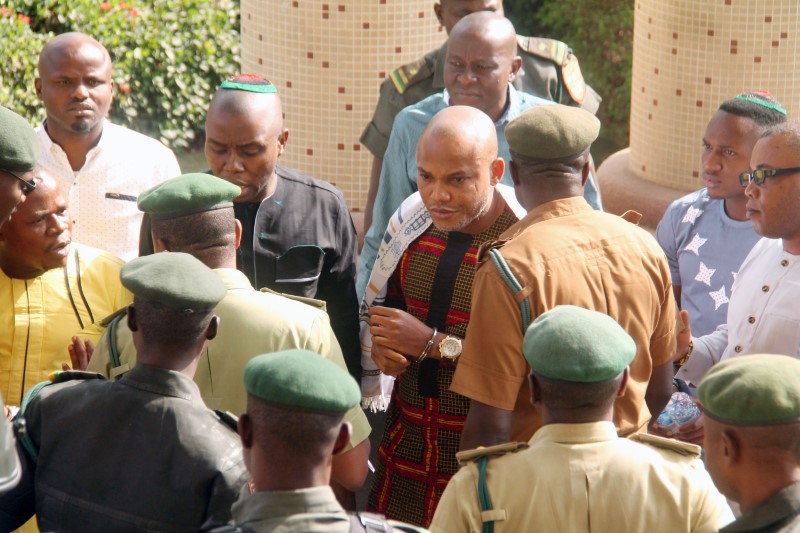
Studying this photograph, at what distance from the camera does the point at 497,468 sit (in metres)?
3.00

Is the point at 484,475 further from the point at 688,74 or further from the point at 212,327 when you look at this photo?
the point at 688,74

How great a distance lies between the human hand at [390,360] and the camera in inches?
161

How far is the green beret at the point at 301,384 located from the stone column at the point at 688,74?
16.5 ft

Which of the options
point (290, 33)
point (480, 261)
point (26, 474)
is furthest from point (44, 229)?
point (290, 33)

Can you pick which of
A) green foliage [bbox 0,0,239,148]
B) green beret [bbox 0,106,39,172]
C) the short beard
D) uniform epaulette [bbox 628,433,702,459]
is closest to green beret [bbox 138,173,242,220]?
green beret [bbox 0,106,39,172]

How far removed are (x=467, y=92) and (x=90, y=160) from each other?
1766 millimetres

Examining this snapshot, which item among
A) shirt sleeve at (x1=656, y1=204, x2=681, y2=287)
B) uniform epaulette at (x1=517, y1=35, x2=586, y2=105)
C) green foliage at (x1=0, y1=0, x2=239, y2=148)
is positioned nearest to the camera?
shirt sleeve at (x1=656, y1=204, x2=681, y2=287)

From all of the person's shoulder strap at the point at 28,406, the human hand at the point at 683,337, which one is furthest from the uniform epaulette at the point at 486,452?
the human hand at the point at 683,337

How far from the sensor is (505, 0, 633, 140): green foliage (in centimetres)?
1114

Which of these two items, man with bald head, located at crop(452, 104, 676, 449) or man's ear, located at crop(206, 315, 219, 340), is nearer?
man's ear, located at crop(206, 315, 219, 340)

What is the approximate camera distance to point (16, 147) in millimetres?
3830

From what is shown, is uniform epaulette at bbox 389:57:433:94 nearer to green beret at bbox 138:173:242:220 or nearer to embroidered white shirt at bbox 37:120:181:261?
embroidered white shirt at bbox 37:120:181:261

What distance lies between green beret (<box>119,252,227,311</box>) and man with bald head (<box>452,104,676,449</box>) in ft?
2.72

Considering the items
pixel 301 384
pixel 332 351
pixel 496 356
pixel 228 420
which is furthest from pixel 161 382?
pixel 496 356
